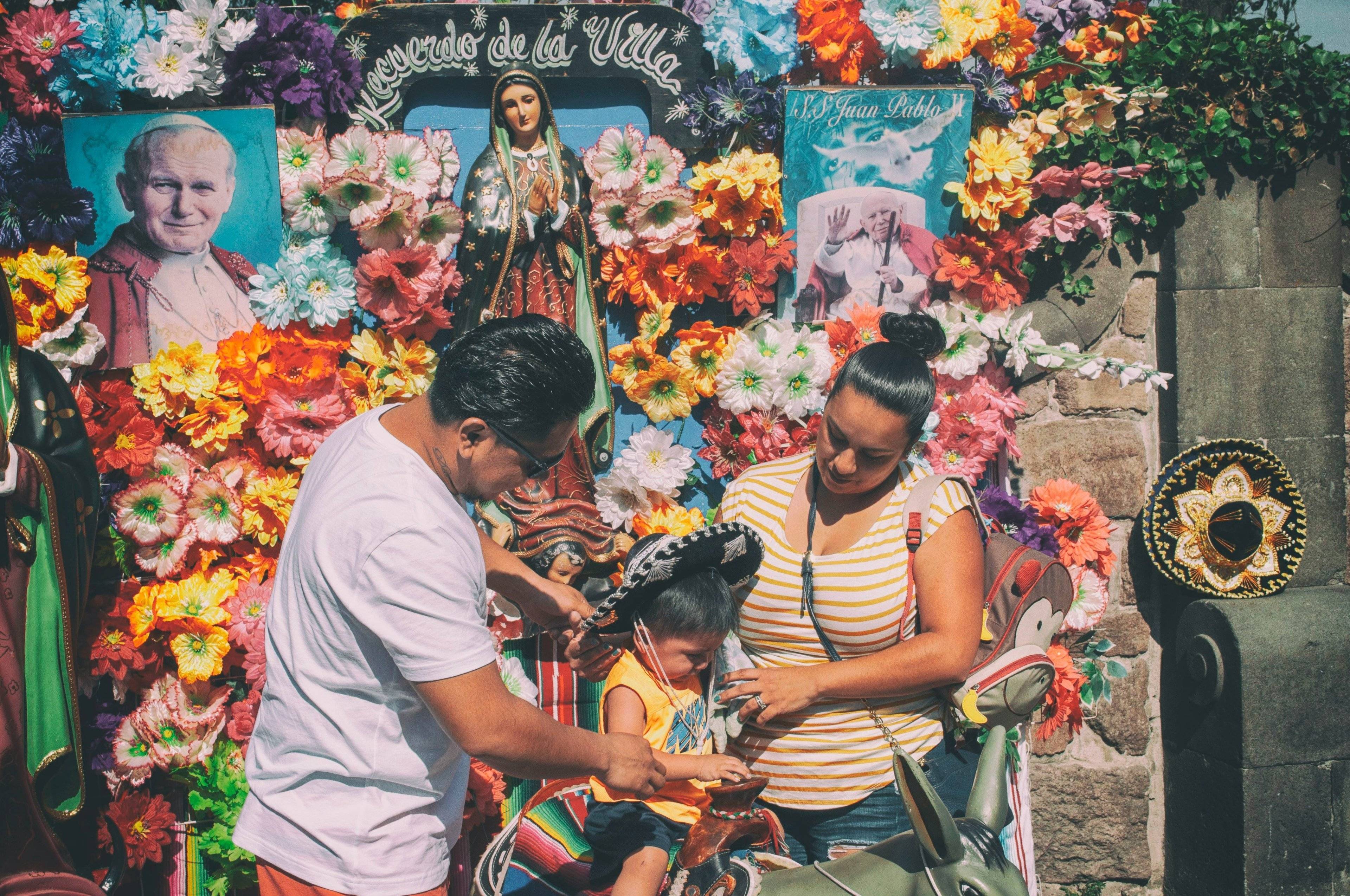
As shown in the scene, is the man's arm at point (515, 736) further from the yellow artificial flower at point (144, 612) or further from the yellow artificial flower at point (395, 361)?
the yellow artificial flower at point (144, 612)

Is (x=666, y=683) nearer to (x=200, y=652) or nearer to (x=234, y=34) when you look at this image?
(x=200, y=652)

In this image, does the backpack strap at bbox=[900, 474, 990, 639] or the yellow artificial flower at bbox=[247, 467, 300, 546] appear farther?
the yellow artificial flower at bbox=[247, 467, 300, 546]

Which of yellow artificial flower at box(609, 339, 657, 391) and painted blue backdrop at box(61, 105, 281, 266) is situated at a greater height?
painted blue backdrop at box(61, 105, 281, 266)

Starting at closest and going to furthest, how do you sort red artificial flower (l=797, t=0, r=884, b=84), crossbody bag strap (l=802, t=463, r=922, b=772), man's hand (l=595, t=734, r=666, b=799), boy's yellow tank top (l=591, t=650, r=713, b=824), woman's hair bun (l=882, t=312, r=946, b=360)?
man's hand (l=595, t=734, r=666, b=799), boy's yellow tank top (l=591, t=650, r=713, b=824), crossbody bag strap (l=802, t=463, r=922, b=772), woman's hair bun (l=882, t=312, r=946, b=360), red artificial flower (l=797, t=0, r=884, b=84)

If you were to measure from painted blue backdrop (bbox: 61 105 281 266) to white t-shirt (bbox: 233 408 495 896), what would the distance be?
196 cm

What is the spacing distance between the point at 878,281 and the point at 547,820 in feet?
7.79

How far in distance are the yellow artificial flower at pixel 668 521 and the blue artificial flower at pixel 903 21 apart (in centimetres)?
190

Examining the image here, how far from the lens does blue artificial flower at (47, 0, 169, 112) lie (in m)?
3.52

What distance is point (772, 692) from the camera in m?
2.56

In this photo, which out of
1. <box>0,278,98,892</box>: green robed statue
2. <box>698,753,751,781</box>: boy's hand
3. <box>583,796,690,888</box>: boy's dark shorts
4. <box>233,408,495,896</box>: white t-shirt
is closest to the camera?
<box>233,408,495,896</box>: white t-shirt

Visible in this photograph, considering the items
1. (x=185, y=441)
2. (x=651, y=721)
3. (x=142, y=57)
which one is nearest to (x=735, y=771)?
(x=651, y=721)

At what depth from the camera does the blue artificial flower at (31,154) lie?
11.7ft

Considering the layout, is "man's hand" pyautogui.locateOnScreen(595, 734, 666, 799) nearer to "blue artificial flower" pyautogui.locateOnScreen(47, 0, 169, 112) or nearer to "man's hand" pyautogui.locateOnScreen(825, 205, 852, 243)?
"man's hand" pyautogui.locateOnScreen(825, 205, 852, 243)

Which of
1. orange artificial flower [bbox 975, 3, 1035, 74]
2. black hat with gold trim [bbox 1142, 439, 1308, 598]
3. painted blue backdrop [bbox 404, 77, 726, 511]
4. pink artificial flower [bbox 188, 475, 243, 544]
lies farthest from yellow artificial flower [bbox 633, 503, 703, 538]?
orange artificial flower [bbox 975, 3, 1035, 74]
